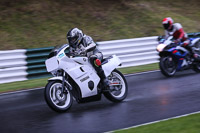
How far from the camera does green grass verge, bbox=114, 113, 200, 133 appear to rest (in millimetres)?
5898

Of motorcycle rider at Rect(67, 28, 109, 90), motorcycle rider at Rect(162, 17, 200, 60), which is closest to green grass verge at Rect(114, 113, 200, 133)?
motorcycle rider at Rect(67, 28, 109, 90)

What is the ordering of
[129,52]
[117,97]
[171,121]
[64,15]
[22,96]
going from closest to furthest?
→ [171,121]
[117,97]
[22,96]
[129,52]
[64,15]

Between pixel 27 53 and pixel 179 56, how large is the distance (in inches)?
201

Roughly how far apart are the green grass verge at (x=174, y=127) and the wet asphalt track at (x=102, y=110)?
1.39 feet

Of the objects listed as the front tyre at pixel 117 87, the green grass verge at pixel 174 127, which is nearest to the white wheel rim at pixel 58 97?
the front tyre at pixel 117 87

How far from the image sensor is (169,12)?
76.1 ft

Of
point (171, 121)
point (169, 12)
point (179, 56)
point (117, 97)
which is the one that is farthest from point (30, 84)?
point (169, 12)

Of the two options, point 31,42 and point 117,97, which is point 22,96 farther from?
point 31,42

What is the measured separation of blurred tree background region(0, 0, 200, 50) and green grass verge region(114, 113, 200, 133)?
33.6 feet

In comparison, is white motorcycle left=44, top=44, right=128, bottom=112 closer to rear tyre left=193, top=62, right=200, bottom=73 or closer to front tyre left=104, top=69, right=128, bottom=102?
front tyre left=104, top=69, right=128, bottom=102

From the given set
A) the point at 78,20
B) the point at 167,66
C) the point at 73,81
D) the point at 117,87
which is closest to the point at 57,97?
the point at 73,81

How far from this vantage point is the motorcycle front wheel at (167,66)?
1212cm

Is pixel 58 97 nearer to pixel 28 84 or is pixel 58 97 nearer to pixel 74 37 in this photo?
pixel 74 37

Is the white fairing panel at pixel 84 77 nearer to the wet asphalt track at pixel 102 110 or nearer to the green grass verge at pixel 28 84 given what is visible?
the wet asphalt track at pixel 102 110
